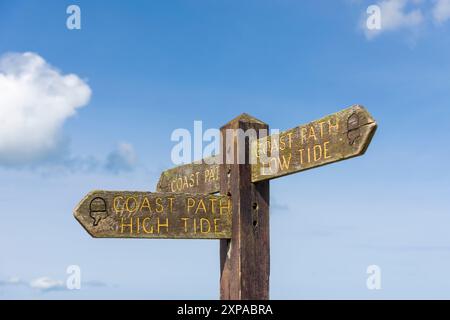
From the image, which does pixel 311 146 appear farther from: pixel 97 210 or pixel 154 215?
pixel 97 210

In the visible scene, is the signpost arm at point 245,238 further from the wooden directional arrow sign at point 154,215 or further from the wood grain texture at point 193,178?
the wood grain texture at point 193,178

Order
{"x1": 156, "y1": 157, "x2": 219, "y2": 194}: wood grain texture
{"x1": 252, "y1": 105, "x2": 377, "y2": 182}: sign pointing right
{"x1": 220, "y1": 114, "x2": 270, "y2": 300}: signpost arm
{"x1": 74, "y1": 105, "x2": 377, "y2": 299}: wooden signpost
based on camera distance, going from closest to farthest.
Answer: {"x1": 252, "y1": 105, "x2": 377, "y2": 182}: sign pointing right < {"x1": 74, "y1": 105, "x2": 377, "y2": 299}: wooden signpost < {"x1": 220, "y1": 114, "x2": 270, "y2": 300}: signpost arm < {"x1": 156, "y1": 157, "x2": 219, "y2": 194}: wood grain texture

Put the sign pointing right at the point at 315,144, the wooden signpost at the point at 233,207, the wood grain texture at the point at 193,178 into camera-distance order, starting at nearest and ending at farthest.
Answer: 1. the sign pointing right at the point at 315,144
2. the wooden signpost at the point at 233,207
3. the wood grain texture at the point at 193,178

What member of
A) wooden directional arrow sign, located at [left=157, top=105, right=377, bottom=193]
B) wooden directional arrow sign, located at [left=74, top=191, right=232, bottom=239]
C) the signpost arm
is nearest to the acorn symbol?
wooden directional arrow sign, located at [left=74, top=191, right=232, bottom=239]

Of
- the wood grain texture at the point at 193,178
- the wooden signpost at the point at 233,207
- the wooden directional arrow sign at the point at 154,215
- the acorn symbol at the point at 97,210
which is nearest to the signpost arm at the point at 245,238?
the wooden signpost at the point at 233,207

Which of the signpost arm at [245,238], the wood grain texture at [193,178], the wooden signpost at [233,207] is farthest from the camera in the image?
the wood grain texture at [193,178]

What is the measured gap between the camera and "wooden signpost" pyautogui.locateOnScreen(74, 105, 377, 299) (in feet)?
21.5

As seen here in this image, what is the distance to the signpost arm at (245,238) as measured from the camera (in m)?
6.95

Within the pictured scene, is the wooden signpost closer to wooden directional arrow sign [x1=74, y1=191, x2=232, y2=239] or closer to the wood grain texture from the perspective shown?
wooden directional arrow sign [x1=74, y1=191, x2=232, y2=239]

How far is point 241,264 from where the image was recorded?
6.93 meters

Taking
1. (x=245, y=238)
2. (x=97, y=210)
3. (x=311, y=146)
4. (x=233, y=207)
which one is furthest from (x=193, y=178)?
(x=311, y=146)
